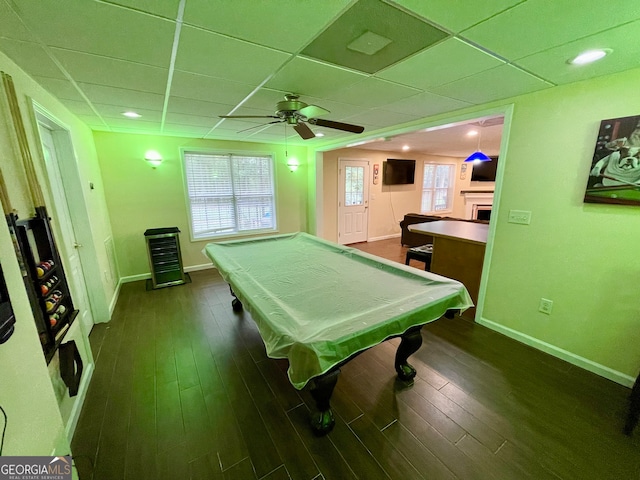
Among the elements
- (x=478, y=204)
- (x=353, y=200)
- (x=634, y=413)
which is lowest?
(x=634, y=413)

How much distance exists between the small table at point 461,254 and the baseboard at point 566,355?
299 mm

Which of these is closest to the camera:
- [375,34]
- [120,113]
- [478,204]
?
[375,34]

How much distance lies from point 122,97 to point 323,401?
290cm

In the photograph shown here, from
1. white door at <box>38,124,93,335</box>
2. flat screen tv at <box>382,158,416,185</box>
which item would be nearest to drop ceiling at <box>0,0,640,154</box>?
white door at <box>38,124,93,335</box>

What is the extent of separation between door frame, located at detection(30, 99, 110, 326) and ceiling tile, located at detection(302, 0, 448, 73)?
7.67 ft

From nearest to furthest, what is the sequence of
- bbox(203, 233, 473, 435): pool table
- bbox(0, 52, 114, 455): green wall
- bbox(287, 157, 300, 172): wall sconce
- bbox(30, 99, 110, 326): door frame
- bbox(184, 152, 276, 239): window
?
1. bbox(0, 52, 114, 455): green wall
2. bbox(203, 233, 473, 435): pool table
3. bbox(30, 99, 110, 326): door frame
4. bbox(184, 152, 276, 239): window
5. bbox(287, 157, 300, 172): wall sconce

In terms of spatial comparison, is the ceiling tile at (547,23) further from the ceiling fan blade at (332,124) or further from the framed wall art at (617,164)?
the ceiling fan blade at (332,124)

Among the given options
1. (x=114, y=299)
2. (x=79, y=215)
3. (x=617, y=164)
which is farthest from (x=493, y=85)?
(x=114, y=299)

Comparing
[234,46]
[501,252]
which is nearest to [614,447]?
[501,252]

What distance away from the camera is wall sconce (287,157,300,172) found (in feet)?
16.2

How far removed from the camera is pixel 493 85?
1904 mm

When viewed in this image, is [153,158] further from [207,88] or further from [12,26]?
[12,26]

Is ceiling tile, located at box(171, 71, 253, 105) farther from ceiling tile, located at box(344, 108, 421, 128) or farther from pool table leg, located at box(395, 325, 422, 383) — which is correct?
pool table leg, located at box(395, 325, 422, 383)

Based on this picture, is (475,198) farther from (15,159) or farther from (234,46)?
(15,159)
